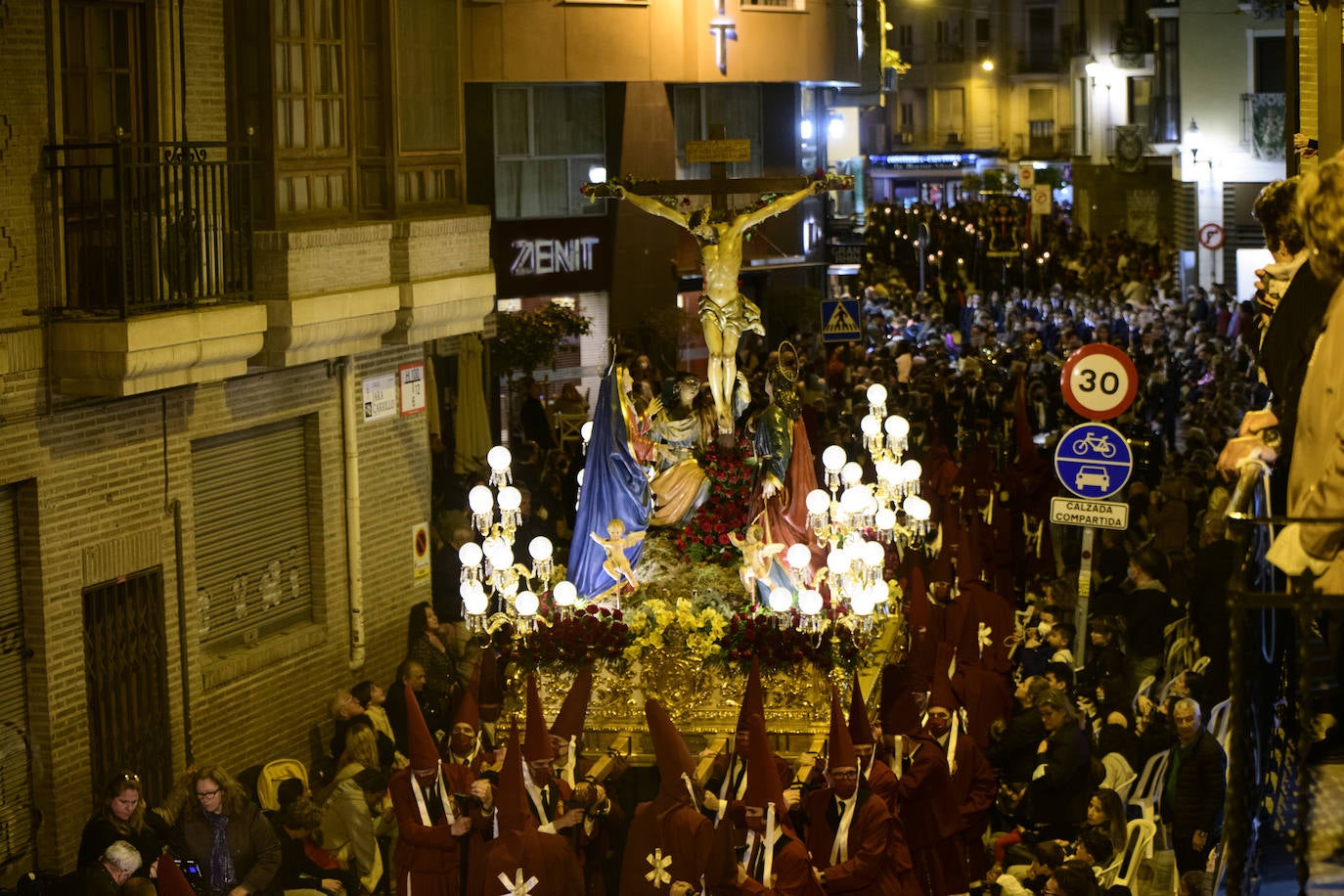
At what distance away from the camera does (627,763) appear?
1334 centimetres

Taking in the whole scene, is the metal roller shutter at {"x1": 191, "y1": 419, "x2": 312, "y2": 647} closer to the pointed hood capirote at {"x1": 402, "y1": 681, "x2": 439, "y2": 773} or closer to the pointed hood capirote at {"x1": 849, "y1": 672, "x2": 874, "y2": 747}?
the pointed hood capirote at {"x1": 402, "y1": 681, "x2": 439, "y2": 773}

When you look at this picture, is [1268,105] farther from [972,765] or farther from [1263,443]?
[1263,443]

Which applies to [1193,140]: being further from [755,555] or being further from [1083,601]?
[755,555]

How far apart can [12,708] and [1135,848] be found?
22.0ft

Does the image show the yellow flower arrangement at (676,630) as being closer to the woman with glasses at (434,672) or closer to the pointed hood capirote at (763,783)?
the woman with glasses at (434,672)

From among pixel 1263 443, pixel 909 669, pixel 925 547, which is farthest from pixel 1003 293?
pixel 1263 443

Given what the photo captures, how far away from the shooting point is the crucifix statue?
50.3 ft

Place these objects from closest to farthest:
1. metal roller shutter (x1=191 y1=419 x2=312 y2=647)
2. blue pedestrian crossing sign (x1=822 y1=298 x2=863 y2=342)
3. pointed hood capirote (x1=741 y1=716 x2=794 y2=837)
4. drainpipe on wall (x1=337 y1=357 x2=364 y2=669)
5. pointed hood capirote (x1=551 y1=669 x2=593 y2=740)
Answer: pointed hood capirote (x1=741 y1=716 x2=794 y2=837)
pointed hood capirote (x1=551 y1=669 x2=593 y2=740)
metal roller shutter (x1=191 y1=419 x2=312 y2=647)
drainpipe on wall (x1=337 y1=357 x2=364 y2=669)
blue pedestrian crossing sign (x1=822 y1=298 x2=863 y2=342)

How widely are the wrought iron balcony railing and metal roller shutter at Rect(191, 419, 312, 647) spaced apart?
132 cm

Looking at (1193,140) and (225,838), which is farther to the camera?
(1193,140)

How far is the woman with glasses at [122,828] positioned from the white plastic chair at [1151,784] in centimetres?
549

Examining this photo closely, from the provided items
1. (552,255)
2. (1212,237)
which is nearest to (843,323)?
(552,255)

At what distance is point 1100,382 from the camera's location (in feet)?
47.5

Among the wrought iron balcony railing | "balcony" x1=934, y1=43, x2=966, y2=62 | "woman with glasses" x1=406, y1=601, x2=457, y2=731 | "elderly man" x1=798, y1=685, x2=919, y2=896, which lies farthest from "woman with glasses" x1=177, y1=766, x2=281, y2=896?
"balcony" x1=934, y1=43, x2=966, y2=62
